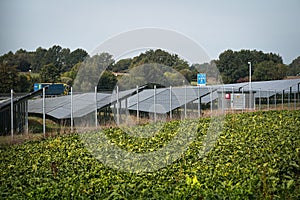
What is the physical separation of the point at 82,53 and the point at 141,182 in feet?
149

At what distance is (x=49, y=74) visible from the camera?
46.7 meters

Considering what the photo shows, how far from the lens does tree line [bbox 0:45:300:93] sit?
22.4m

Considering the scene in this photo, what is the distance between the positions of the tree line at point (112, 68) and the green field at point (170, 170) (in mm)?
10250

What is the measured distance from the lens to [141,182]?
20.5ft

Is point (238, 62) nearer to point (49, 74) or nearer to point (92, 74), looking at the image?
point (49, 74)

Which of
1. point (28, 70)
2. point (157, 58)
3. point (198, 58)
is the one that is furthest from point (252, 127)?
point (28, 70)

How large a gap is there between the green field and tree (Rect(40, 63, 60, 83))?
1426 inches

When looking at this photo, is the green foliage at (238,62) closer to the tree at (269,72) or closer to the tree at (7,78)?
the tree at (269,72)

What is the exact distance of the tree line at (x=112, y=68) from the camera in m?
22.4

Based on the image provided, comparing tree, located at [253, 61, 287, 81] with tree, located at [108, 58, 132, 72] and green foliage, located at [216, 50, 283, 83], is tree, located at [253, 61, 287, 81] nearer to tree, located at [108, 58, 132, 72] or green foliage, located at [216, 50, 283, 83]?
green foliage, located at [216, 50, 283, 83]

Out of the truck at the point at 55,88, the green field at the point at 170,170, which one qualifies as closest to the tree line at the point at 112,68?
the truck at the point at 55,88

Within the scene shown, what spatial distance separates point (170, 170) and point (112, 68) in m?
17.1

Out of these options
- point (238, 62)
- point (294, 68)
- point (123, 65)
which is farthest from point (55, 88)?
point (294, 68)

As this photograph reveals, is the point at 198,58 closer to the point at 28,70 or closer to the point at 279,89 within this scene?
the point at 279,89
